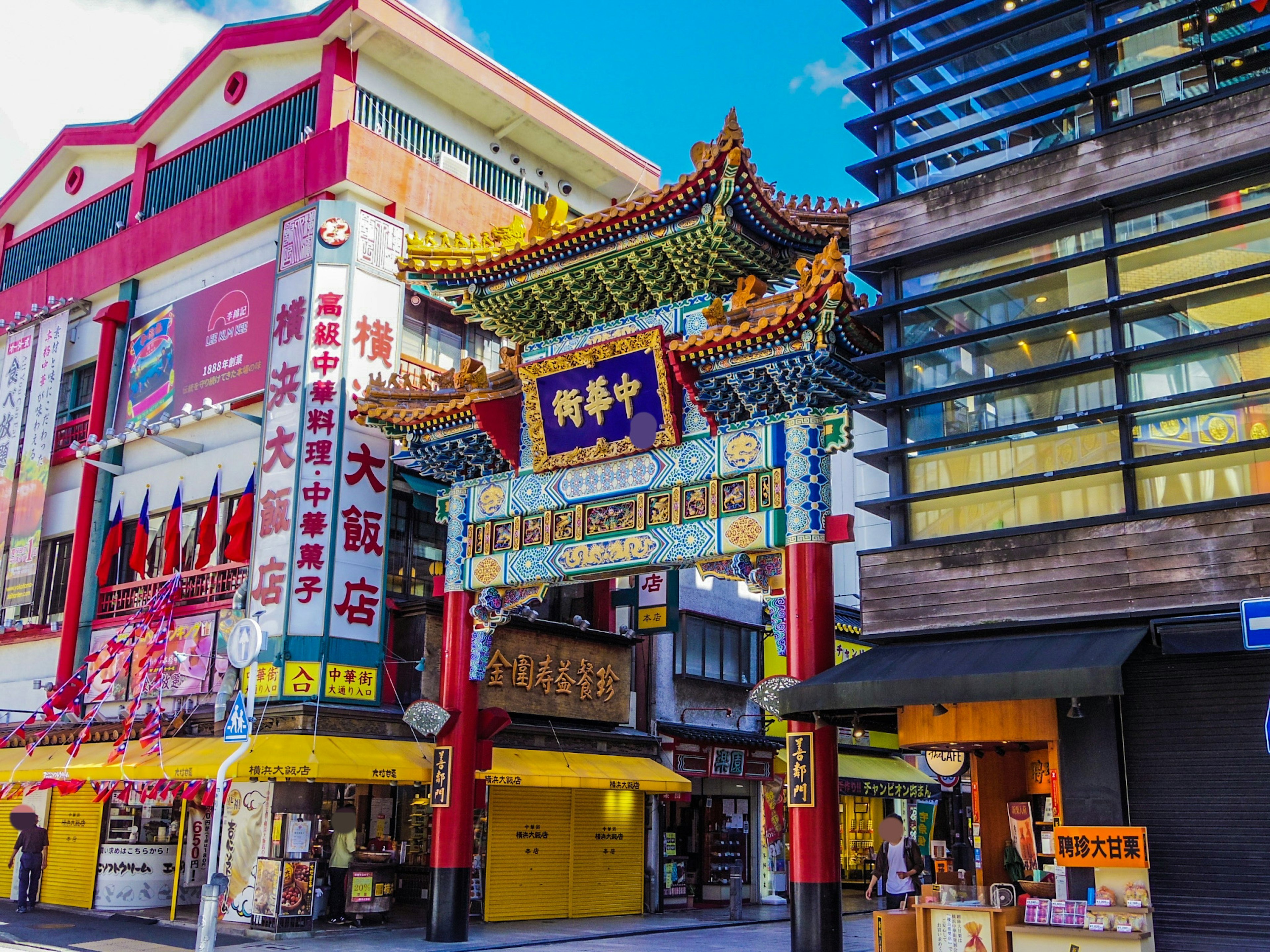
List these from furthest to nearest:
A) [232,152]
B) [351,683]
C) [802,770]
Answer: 1. [232,152]
2. [351,683]
3. [802,770]

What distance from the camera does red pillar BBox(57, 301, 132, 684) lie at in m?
24.8

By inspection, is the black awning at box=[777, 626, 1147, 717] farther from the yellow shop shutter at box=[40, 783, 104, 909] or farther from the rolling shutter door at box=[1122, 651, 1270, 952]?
the yellow shop shutter at box=[40, 783, 104, 909]

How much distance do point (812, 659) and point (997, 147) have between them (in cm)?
706

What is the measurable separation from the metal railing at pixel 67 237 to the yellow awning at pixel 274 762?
14125 millimetres

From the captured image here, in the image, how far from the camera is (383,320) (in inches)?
874

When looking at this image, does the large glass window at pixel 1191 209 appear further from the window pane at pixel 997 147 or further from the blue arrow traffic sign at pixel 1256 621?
the blue arrow traffic sign at pixel 1256 621

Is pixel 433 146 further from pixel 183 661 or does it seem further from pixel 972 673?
pixel 972 673

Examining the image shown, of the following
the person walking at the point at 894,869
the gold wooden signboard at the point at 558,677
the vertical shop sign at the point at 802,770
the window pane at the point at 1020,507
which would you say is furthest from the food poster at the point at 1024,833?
the gold wooden signboard at the point at 558,677

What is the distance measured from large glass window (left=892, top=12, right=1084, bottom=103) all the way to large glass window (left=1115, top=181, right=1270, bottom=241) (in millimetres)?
2474

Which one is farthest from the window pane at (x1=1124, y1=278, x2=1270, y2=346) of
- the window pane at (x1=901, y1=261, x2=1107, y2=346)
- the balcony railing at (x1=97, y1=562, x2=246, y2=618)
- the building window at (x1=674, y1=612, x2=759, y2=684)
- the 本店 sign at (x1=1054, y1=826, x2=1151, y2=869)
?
the balcony railing at (x1=97, y1=562, x2=246, y2=618)

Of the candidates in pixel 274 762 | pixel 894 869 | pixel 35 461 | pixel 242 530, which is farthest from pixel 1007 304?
pixel 35 461

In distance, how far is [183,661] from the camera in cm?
2188

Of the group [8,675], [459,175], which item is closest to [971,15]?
[459,175]

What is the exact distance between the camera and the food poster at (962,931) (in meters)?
12.4
